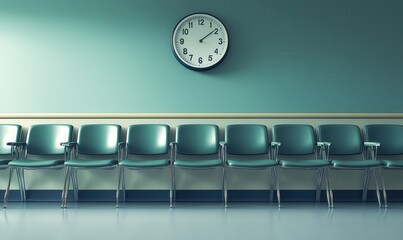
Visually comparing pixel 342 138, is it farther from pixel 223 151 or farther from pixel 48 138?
pixel 48 138

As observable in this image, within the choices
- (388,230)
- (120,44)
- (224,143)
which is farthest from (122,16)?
(388,230)

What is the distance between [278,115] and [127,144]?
1.69 meters

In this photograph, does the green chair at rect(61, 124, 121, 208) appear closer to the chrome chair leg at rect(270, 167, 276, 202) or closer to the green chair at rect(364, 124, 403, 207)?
the chrome chair leg at rect(270, 167, 276, 202)

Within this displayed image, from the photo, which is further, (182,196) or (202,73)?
(202,73)

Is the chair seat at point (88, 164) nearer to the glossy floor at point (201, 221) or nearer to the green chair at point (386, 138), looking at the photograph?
the glossy floor at point (201, 221)

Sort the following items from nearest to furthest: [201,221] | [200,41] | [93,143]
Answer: [201,221] < [93,143] < [200,41]

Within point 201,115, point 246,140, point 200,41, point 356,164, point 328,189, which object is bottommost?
point 328,189

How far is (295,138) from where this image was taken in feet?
12.4

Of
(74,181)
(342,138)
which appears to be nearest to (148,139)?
(74,181)

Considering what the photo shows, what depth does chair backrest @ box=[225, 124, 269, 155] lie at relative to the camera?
12.2ft

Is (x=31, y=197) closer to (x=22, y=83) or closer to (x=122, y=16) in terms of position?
(x=22, y=83)

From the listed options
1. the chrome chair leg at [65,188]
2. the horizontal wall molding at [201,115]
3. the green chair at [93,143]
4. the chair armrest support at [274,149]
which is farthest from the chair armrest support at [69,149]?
the chair armrest support at [274,149]

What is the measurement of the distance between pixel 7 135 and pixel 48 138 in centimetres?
44

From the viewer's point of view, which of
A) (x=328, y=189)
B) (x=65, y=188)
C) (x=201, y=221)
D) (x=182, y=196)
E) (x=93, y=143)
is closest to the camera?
(x=201, y=221)
